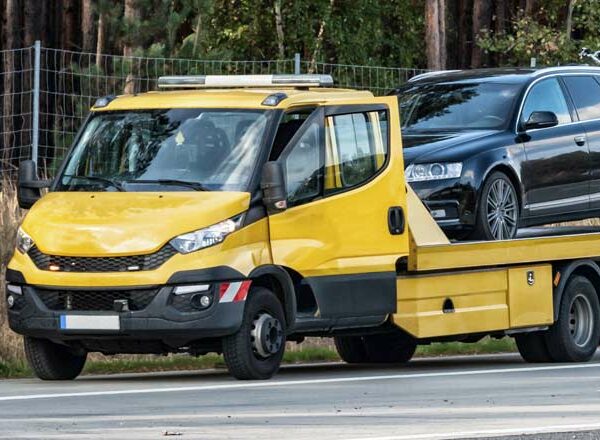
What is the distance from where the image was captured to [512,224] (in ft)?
56.3

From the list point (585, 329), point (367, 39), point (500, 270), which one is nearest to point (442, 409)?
point (500, 270)

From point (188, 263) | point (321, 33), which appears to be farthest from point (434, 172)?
point (321, 33)

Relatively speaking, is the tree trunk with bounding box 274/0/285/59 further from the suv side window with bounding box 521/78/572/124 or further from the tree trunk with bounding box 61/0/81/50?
the suv side window with bounding box 521/78/572/124

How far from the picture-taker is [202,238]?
1384 cm

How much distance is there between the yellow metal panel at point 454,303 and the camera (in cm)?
1571

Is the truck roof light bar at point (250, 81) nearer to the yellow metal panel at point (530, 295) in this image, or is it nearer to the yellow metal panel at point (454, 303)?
the yellow metal panel at point (454, 303)

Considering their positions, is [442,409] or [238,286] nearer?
[442,409]

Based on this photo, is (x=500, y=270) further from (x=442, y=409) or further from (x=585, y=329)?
(x=442, y=409)

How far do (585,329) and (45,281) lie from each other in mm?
5808

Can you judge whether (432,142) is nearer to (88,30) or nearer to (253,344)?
(253,344)

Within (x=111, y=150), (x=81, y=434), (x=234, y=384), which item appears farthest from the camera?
(x=111, y=150)

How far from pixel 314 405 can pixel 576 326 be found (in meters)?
5.83

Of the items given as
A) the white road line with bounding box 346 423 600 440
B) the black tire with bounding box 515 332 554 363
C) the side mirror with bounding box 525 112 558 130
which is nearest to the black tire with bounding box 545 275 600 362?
the black tire with bounding box 515 332 554 363

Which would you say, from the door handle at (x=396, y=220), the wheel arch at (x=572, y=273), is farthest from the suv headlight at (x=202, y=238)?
the wheel arch at (x=572, y=273)
